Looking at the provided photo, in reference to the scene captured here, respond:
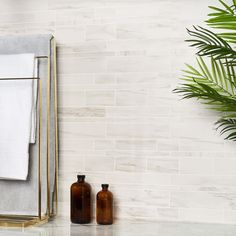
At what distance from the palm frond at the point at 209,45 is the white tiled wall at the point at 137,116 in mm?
62

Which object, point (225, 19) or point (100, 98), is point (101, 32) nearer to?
point (100, 98)

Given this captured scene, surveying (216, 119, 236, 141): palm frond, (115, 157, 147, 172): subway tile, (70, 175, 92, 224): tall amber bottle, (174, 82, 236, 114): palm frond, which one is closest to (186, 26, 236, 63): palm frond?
(174, 82, 236, 114): palm frond

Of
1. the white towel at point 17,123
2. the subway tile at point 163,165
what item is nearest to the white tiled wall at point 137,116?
the subway tile at point 163,165

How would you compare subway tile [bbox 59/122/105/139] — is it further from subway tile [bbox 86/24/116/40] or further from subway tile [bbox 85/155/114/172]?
subway tile [bbox 86/24/116/40]

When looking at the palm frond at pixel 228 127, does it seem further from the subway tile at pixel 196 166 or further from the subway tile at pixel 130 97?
the subway tile at pixel 130 97

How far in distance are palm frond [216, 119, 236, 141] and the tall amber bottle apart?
0.69 m

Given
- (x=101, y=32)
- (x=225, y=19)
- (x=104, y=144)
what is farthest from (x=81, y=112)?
(x=225, y=19)

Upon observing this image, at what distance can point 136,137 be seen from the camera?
2354mm

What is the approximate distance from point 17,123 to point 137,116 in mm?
582

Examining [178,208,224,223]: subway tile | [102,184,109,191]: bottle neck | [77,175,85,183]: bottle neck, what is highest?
[77,175,85,183]: bottle neck

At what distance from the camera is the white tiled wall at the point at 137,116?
2287 millimetres

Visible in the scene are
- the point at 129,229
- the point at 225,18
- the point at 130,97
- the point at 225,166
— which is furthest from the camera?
the point at 130,97

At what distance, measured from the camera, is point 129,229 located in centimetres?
214

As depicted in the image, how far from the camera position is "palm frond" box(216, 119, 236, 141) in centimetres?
217
